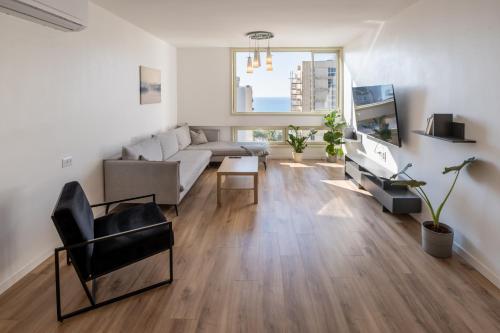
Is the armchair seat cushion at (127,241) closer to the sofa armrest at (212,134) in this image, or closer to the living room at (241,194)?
the living room at (241,194)

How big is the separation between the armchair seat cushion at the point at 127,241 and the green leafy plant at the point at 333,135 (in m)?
5.41

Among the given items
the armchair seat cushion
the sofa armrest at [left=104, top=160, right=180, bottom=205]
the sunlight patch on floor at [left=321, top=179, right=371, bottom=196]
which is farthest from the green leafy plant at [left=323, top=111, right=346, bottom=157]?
the armchair seat cushion

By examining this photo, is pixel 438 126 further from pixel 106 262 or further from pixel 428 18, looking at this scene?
pixel 106 262

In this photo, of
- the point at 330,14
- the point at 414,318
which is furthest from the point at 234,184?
the point at 414,318

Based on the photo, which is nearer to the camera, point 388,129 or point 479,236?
point 479,236

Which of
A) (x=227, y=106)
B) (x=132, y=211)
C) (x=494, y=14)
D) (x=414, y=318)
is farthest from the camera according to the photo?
(x=227, y=106)

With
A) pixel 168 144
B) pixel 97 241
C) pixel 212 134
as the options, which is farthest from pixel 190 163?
pixel 97 241

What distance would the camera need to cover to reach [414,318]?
2.34 metres

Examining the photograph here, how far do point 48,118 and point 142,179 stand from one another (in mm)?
1396

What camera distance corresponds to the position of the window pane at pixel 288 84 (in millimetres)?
8359

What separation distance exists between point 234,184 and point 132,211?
102 inches

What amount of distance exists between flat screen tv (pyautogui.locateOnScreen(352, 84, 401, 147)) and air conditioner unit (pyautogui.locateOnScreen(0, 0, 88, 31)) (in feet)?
11.7

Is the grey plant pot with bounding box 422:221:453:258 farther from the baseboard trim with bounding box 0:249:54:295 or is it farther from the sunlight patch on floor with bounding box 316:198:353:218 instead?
the baseboard trim with bounding box 0:249:54:295

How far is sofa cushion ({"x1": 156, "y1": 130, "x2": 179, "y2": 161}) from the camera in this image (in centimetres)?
610
